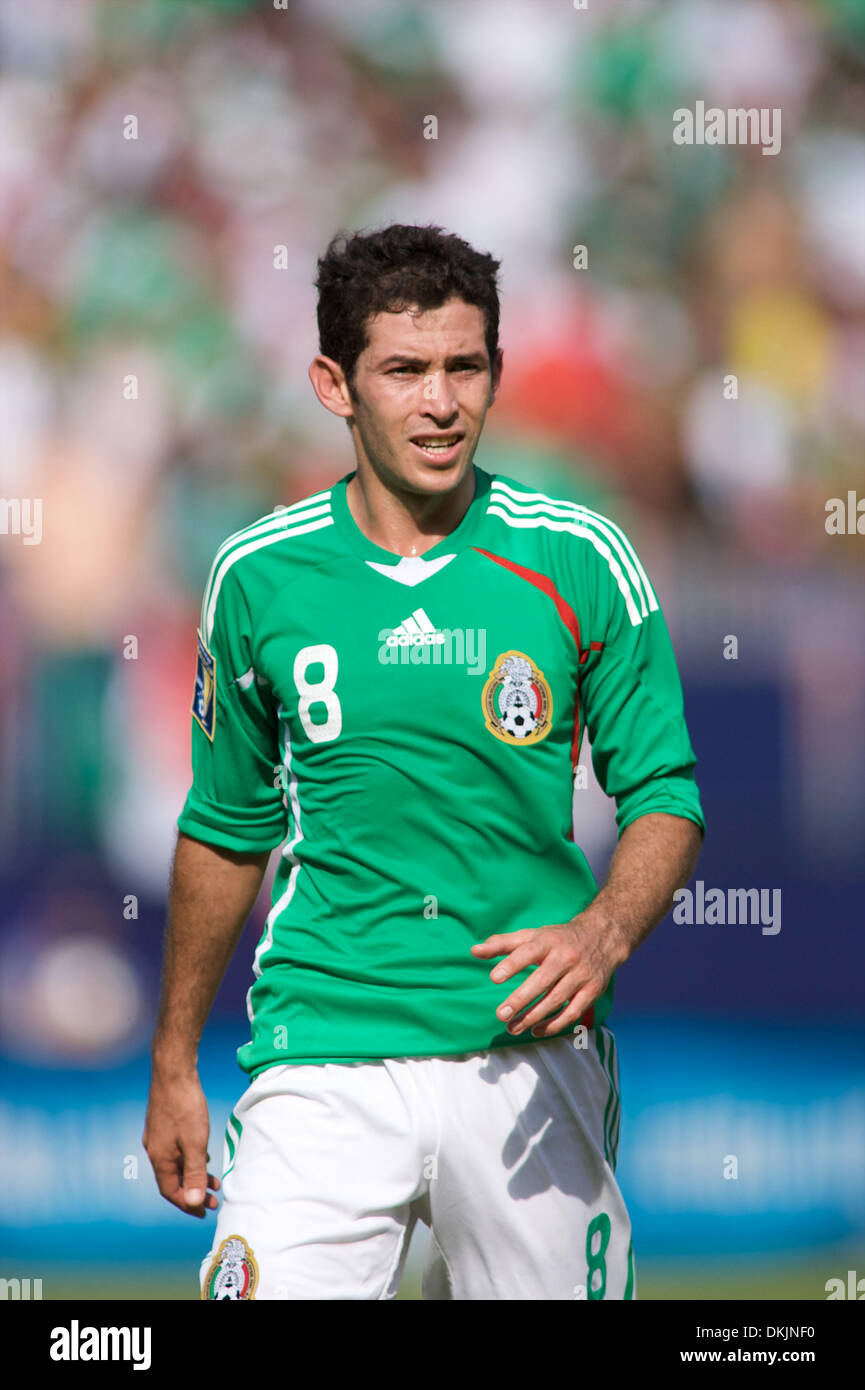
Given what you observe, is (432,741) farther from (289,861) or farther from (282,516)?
(282,516)

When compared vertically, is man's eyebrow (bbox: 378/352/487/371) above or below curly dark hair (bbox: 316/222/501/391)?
below

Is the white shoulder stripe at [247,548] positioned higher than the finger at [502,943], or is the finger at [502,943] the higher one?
the white shoulder stripe at [247,548]

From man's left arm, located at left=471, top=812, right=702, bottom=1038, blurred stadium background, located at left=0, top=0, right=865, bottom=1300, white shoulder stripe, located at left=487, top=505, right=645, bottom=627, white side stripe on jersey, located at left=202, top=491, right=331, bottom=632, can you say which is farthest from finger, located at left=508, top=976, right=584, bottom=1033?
blurred stadium background, located at left=0, top=0, right=865, bottom=1300

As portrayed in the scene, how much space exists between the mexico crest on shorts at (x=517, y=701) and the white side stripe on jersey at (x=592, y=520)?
211 mm

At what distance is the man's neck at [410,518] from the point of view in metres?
2.73

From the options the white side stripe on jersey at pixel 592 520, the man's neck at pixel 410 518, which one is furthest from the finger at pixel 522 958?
the man's neck at pixel 410 518

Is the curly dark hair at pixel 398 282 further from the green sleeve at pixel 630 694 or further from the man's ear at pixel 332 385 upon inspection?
the green sleeve at pixel 630 694

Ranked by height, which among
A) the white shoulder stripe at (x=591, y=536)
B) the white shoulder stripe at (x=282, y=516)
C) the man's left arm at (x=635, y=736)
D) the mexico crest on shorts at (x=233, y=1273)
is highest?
the white shoulder stripe at (x=282, y=516)

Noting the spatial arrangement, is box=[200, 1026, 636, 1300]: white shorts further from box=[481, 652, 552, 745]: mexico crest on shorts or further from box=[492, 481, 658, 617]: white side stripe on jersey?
box=[492, 481, 658, 617]: white side stripe on jersey

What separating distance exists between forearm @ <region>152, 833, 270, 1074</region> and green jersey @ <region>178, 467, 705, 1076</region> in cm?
14

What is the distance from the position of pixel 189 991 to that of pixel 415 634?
0.72 metres

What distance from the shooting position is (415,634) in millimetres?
2604

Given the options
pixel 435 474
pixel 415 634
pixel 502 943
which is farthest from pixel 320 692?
pixel 502 943

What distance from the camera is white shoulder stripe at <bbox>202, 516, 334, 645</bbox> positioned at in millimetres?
2748
